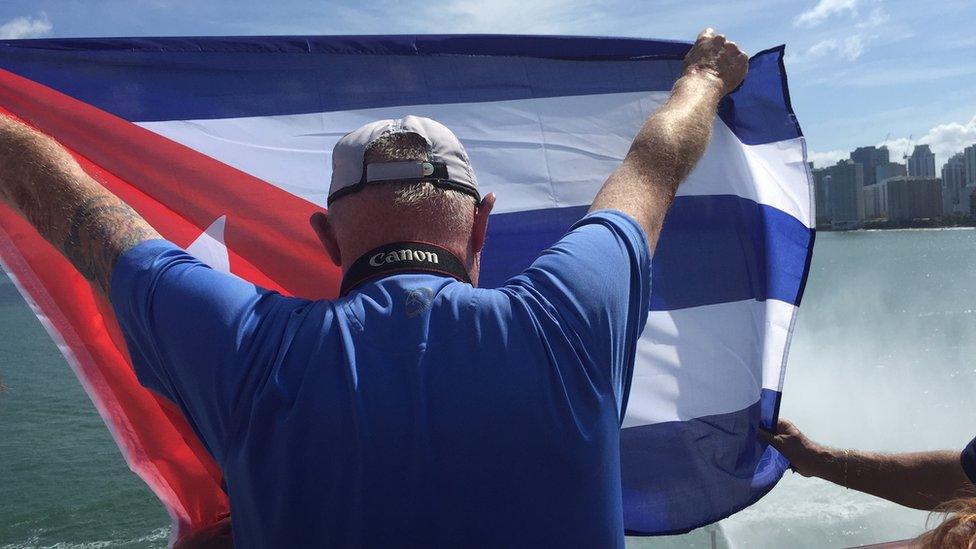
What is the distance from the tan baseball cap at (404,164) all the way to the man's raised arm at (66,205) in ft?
1.21

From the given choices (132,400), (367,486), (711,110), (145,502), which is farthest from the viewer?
(145,502)

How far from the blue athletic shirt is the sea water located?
2.66 meters

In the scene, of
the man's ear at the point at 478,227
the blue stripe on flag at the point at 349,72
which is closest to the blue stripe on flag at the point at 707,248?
the blue stripe on flag at the point at 349,72

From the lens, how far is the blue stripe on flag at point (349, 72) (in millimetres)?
2721

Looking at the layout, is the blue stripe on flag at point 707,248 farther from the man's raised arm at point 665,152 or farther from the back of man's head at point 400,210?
the back of man's head at point 400,210

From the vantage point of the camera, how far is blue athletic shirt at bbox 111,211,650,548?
4.11 ft

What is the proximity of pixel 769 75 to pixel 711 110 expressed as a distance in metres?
1.03

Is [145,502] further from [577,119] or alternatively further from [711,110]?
[711,110]

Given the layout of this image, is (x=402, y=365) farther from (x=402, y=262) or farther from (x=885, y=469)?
(x=885, y=469)

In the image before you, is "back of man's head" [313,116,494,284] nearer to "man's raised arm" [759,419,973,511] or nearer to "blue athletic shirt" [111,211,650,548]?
"blue athletic shirt" [111,211,650,548]

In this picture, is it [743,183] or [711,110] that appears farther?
[743,183]

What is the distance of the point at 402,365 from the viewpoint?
1.28m

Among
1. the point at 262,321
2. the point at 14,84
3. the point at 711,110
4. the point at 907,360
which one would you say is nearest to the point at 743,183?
the point at 711,110

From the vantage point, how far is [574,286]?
1.36 metres
